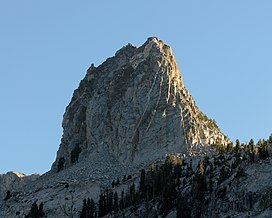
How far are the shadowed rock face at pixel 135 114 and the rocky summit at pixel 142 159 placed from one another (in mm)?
161

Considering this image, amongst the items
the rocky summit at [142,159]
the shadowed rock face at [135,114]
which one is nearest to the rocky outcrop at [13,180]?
the rocky summit at [142,159]

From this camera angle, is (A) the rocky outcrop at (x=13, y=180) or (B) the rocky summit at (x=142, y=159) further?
(A) the rocky outcrop at (x=13, y=180)

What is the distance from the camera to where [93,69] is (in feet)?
570

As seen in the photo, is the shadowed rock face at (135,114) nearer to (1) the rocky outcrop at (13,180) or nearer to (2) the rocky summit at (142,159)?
(2) the rocky summit at (142,159)

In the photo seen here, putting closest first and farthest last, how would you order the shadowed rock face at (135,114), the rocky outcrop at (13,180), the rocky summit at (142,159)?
the rocky summit at (142,159) → the shadowed rock face at (135,114) → the rocky outcrop at (13,180)

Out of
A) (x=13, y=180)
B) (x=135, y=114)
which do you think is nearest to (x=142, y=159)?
(x=135, y=114)

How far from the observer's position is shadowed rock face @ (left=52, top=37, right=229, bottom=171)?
495 feet

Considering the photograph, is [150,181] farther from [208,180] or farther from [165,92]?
[165,92]

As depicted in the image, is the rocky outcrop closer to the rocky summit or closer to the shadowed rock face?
the rocky summit

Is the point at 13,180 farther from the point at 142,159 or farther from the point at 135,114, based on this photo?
the point at 142,159

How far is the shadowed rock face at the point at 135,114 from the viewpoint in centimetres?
15075

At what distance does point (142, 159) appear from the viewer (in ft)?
484

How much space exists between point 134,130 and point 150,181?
20.3 meters

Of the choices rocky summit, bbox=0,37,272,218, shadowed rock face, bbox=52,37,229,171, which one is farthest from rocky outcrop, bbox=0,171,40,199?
shadowed rock face, bbox=52,37,229,171
